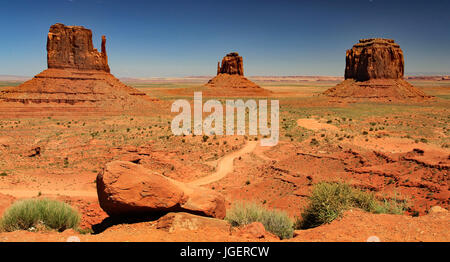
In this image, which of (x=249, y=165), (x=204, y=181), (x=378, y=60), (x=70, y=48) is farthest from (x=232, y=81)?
(x=204, y=181)

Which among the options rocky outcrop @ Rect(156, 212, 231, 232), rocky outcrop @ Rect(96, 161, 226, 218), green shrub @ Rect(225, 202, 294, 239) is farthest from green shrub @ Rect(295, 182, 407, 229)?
rocky outcrop @ Rect(96, 161, 226, 218)

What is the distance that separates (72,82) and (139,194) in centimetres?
4685

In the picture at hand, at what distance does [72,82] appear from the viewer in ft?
160

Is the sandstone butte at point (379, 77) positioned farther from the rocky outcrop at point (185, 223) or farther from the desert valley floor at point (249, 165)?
the rocky outcrop at point (185, 223)

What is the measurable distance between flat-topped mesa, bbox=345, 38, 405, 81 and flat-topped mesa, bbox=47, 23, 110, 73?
204ft

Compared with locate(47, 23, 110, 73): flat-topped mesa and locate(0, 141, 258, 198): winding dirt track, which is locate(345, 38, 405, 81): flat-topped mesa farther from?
locate(47, 23, 110, 73): flat-topped mesa

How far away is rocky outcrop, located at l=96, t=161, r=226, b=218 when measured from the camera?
9234 millimetres

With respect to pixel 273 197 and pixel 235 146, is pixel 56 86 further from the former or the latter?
pixel 273 197

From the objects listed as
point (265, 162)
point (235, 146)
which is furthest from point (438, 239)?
point (235, 146)

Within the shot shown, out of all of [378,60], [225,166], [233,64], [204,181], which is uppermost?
[233,64]

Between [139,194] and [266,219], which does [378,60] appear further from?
[139,194]

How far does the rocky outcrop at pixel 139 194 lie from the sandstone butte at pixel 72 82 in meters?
41.2

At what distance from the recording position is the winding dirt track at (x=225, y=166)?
65.5 ft

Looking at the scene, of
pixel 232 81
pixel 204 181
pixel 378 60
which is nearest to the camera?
pixel 204 181
